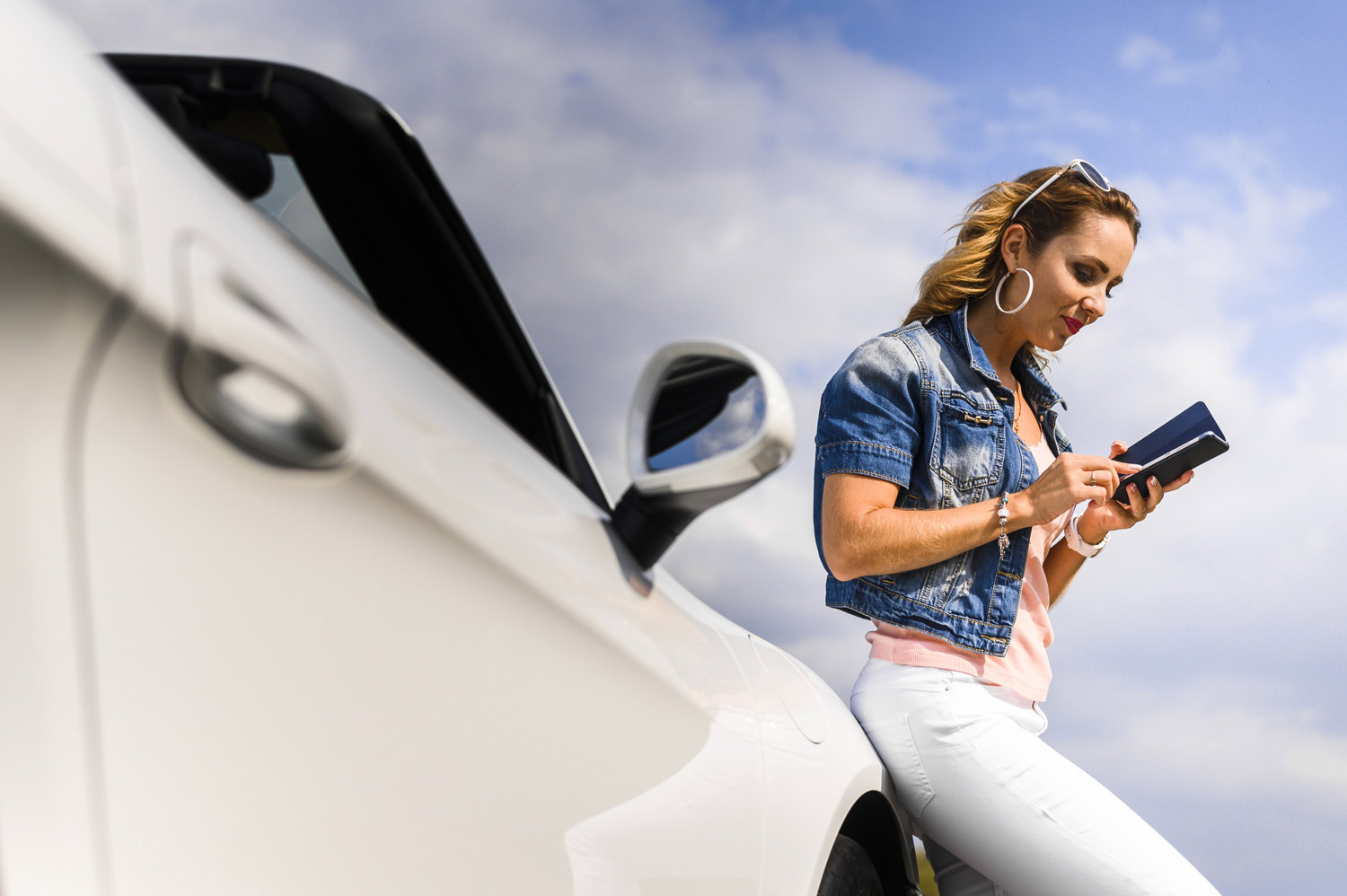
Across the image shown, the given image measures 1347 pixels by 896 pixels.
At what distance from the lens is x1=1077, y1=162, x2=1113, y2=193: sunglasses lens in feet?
8.33

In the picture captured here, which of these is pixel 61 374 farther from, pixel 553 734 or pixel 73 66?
pixel 553 734

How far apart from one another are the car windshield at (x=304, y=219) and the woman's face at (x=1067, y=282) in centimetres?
174

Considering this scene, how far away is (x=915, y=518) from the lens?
2.01 meters

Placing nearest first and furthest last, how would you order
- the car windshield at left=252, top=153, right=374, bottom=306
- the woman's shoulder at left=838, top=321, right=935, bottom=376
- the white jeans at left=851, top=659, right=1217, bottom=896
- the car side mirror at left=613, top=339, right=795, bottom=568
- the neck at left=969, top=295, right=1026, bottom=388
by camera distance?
the car side mirror at left=613, top=339, right=795, bottom=568, the car windshield at left=252, top=153, right=374, bottom=306, the white jeans at left=851, top=659, right=1217, bottom=896, the woman's shoulder at left=838, top=321, right=935, bottom=376, the neck at left=969, top=295, right=1026, bottom=388

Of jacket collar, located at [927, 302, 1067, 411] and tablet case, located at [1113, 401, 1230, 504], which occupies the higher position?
jacket collar, located at [927, 302, 1067, 411]

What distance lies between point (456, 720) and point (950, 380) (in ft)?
5.37

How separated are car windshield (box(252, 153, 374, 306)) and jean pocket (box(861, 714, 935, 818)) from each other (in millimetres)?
1339

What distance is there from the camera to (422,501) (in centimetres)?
81

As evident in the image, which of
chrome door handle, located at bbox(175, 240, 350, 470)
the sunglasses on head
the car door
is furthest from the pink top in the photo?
chrome door handle, located at bbox(175, 240, 350, 470)

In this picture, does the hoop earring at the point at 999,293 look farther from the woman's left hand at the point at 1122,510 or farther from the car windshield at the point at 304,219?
the car windshield at the point at 304,219

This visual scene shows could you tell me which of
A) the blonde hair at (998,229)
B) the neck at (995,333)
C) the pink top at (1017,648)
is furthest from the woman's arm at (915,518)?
the blonde hair at (998,229)

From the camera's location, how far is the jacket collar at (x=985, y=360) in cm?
235

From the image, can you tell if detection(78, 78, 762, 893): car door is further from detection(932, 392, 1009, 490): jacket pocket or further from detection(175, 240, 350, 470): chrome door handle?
detection(932, 392, 1009, 490): jacket pocket

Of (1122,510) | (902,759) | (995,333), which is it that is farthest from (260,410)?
→ (1122,510)
